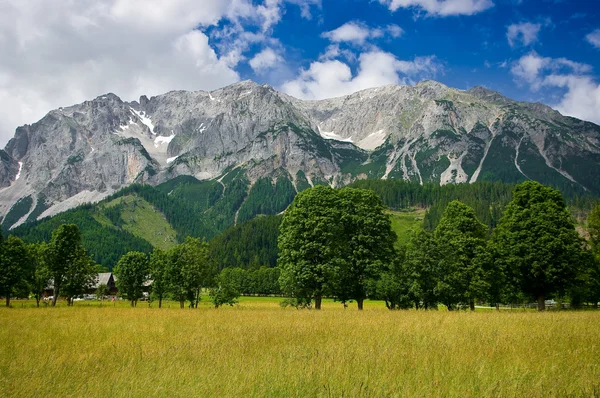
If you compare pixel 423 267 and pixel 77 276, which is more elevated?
pixel 423 267

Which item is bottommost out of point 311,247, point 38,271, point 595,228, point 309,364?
point 38,271

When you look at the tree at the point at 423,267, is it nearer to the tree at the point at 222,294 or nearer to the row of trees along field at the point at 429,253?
the row of trees along field at the point at 429,253

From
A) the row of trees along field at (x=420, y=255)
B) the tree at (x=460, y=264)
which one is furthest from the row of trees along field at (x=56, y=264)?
the tree at (x=460, y=264)

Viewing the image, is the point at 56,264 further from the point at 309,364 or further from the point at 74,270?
the point at 309,364

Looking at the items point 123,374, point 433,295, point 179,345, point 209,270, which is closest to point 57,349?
point 179,345

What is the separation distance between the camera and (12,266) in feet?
189

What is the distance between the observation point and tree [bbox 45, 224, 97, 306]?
57.4 metres

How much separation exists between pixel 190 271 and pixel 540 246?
4203 centimetres

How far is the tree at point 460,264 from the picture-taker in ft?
131

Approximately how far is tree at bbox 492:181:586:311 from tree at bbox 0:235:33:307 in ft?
216

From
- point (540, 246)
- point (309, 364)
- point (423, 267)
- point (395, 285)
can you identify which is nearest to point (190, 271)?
point (395, 285)

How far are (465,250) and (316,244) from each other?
17.2 m

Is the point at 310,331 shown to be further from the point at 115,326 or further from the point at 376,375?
the point at 115,326

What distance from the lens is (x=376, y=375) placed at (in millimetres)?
8266
